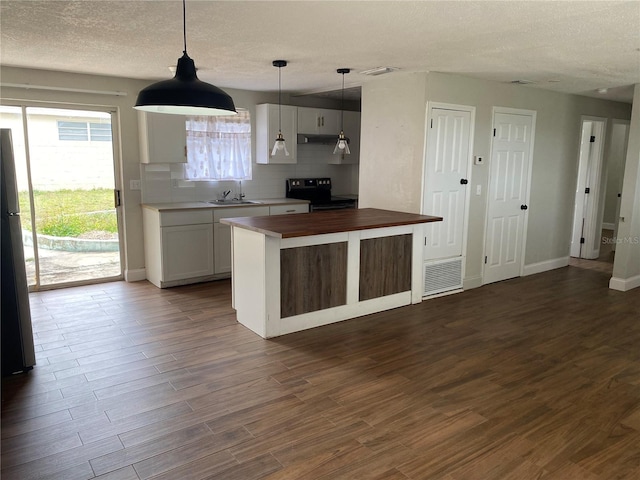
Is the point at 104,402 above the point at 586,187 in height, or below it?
below

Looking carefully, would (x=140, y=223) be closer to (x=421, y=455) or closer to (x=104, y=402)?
(x=104, y=402)

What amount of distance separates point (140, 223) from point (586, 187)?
6.56m

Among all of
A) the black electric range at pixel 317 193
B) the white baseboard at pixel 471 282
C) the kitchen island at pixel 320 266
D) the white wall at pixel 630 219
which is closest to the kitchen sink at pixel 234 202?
the black electric range at pixel 317 193

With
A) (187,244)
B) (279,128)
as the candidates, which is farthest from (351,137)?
(187,244)

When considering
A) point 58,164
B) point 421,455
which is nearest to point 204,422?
point 421,455

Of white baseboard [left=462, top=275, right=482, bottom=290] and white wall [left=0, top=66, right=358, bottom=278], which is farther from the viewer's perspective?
white baseboard [left=462, top=275, right=482, bottom=290]

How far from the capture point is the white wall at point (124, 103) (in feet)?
16.0

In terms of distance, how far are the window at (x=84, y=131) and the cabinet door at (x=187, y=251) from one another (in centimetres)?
137

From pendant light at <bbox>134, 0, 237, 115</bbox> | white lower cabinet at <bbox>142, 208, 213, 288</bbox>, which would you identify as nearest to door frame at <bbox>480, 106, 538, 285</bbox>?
white lower cabinet at <bbox>142, 208, 213, 288</bbox>

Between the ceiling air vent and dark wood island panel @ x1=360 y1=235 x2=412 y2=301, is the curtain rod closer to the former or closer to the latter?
dark wood island panel @ x1=360 y1=235 x2=412 y2=301

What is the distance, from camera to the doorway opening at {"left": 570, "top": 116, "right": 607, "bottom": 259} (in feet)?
23.1

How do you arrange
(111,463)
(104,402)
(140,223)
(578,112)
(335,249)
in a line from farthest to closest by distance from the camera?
(578,112)
(140,223)
(335,249)
(104,402)
(111,463)

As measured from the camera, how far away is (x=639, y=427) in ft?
8.88

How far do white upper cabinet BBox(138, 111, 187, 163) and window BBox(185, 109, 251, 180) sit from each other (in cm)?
31
